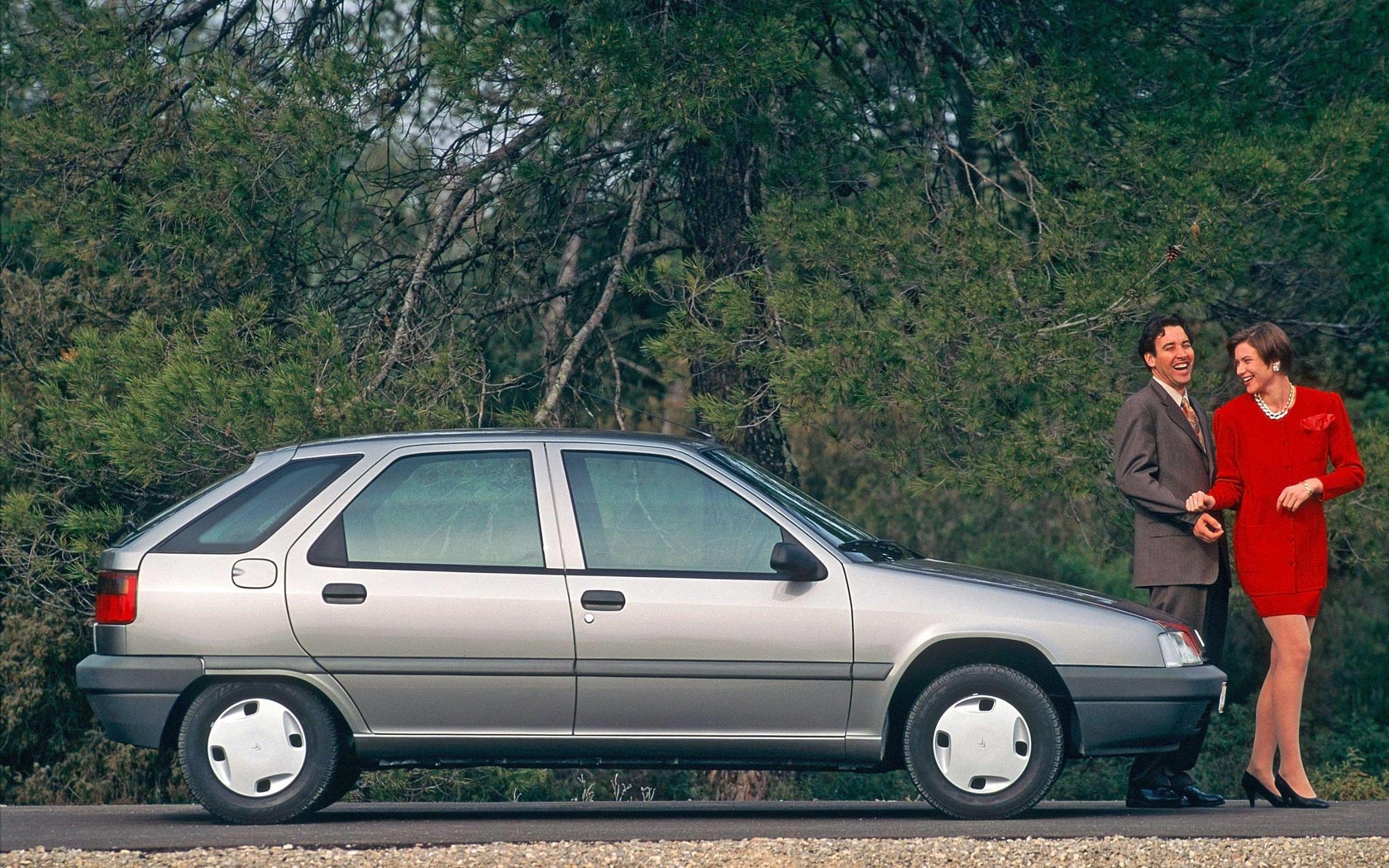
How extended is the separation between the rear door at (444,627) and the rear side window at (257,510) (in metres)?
0.17

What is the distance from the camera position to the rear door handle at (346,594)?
654cm

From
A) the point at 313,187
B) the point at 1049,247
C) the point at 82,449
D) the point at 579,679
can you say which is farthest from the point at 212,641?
the point at 1049,247

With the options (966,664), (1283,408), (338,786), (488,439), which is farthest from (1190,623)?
(338,786)

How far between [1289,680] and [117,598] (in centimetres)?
506

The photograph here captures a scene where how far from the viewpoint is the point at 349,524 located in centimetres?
670

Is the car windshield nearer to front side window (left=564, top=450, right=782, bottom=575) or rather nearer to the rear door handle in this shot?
front side window (left=564, top=450, right=782, bottom=575)

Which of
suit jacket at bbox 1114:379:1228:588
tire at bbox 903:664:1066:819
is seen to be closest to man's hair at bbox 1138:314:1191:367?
suit jacket at bbox 1114:379:1228:588

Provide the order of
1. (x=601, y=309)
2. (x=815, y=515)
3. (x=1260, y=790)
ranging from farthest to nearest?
(x=601, y=309) < (x=1260, y=790) < (x=815, y=515)

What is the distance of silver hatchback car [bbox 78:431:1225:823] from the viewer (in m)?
6.48

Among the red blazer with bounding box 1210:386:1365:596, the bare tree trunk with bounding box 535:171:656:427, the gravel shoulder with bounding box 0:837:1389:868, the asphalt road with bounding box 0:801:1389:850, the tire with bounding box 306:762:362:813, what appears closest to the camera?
the gravel shoulder with bounding box 0:837:1389:868

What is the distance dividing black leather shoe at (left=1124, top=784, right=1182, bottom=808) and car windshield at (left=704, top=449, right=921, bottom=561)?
154 centimetres

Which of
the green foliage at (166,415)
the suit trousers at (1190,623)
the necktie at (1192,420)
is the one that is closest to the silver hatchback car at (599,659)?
the suit trousers at (1190,623)

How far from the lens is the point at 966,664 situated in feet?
22.0

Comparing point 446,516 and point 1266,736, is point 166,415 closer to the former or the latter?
point 446,516
